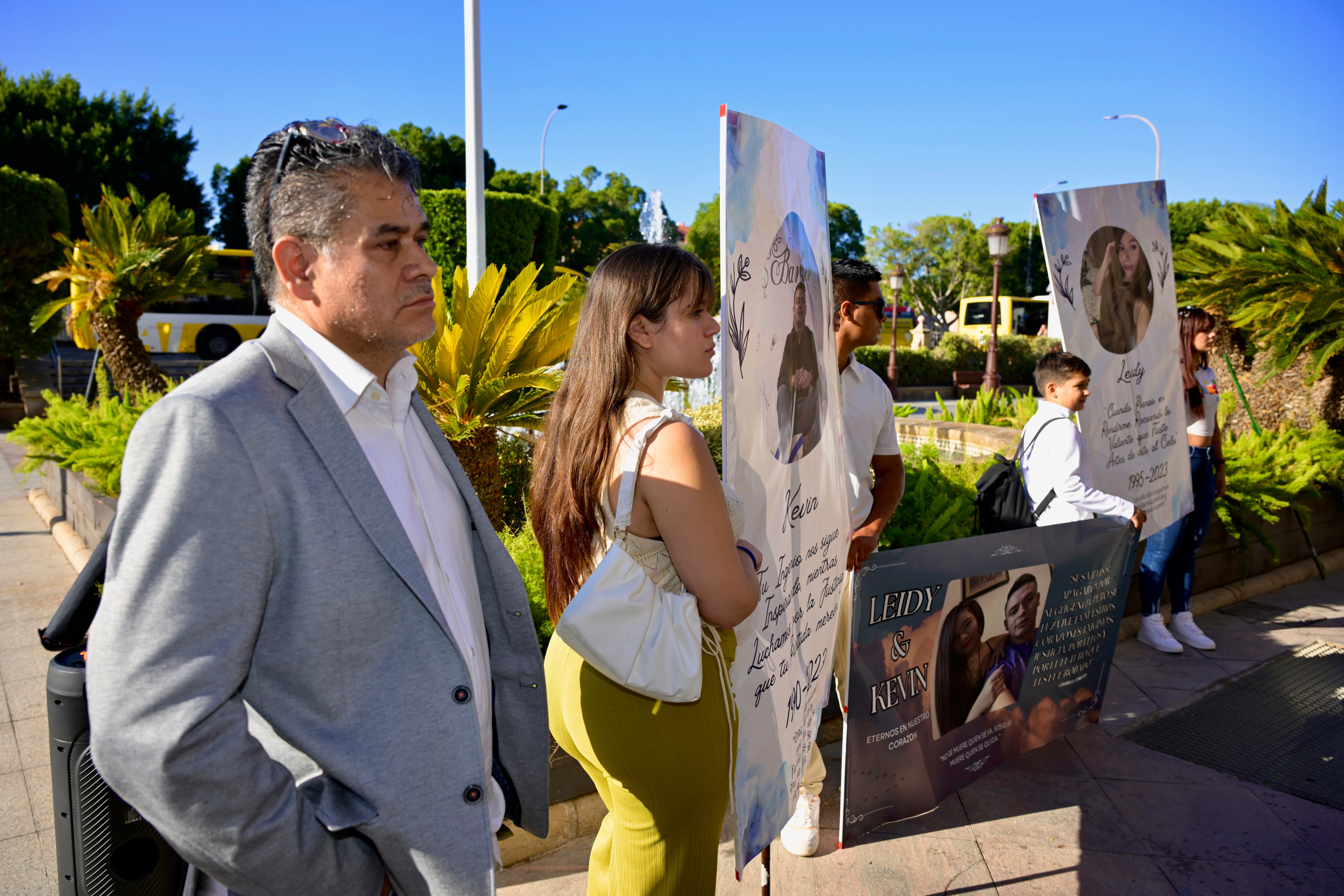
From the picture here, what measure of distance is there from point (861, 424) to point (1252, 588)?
4823 mm

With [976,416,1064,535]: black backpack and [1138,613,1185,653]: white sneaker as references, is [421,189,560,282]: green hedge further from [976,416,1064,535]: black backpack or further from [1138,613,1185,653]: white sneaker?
[976,416,1064,535]: black backpack

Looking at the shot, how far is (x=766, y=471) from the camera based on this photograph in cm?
216

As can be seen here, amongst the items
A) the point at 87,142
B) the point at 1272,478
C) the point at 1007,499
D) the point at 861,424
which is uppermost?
the point at 87,142

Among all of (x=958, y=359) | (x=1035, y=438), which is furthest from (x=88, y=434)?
(x=958, y=359)

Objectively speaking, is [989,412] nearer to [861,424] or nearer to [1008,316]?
[861,424]

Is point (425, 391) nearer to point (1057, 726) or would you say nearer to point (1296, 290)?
point (1057, 726)

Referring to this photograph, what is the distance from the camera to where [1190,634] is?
5.24 meters

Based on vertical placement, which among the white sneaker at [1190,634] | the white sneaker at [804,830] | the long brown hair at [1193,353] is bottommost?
the white sneaker at [804,830]

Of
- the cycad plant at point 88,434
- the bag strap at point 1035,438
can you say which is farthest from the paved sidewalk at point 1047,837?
the cycad plant at point 88,434

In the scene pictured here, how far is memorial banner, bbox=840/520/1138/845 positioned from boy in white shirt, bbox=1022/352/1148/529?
119 millimetres

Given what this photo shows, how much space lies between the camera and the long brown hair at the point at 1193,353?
5062mm

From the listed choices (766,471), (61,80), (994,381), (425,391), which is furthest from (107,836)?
(61,80)

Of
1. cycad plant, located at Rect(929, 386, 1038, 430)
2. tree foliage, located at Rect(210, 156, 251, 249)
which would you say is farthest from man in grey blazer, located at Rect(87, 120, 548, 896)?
tree foliage, located at Rect(210, 156, 251, 249)

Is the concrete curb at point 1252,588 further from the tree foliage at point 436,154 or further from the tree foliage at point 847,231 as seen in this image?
the tree foliage at point 847,231
